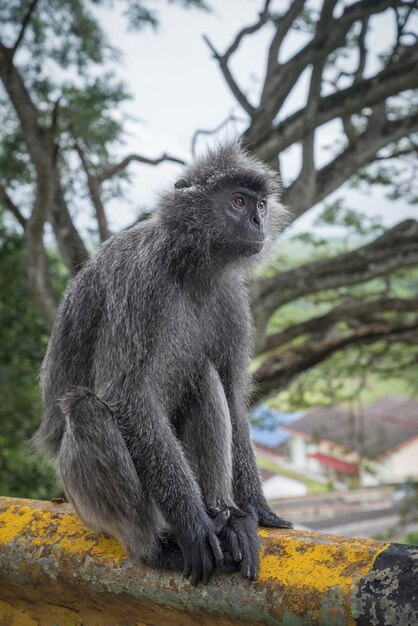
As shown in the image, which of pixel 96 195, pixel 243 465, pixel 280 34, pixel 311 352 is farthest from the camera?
pixel 311 352

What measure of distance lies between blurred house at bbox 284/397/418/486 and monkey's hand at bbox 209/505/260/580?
32.0 feet

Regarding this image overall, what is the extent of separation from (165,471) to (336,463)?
488 inches

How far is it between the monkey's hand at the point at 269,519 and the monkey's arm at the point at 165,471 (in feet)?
0.91

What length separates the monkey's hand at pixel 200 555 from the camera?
204 cm

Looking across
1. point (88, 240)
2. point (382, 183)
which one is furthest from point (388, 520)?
point (88, 240)

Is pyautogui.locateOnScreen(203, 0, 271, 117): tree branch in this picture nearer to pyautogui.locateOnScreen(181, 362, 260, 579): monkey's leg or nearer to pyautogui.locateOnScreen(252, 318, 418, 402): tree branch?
pyautogui.locateOnScreen(252, 318, 418, 402): tree branch

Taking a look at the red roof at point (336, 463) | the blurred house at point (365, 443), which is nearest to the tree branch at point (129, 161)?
the blurred house at point (365, 443)

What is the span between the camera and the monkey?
230cm

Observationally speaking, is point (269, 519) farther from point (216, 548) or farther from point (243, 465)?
point (216, 548)

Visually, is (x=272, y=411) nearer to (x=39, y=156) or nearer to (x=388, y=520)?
(x=388, y=520)

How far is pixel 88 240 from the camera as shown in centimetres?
778

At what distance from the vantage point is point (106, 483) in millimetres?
2309

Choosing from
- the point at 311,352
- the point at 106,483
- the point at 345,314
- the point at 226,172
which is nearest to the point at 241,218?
the point at 226,172

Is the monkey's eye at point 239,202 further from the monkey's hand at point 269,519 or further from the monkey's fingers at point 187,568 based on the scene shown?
the monkey's fingers at point 187,568
